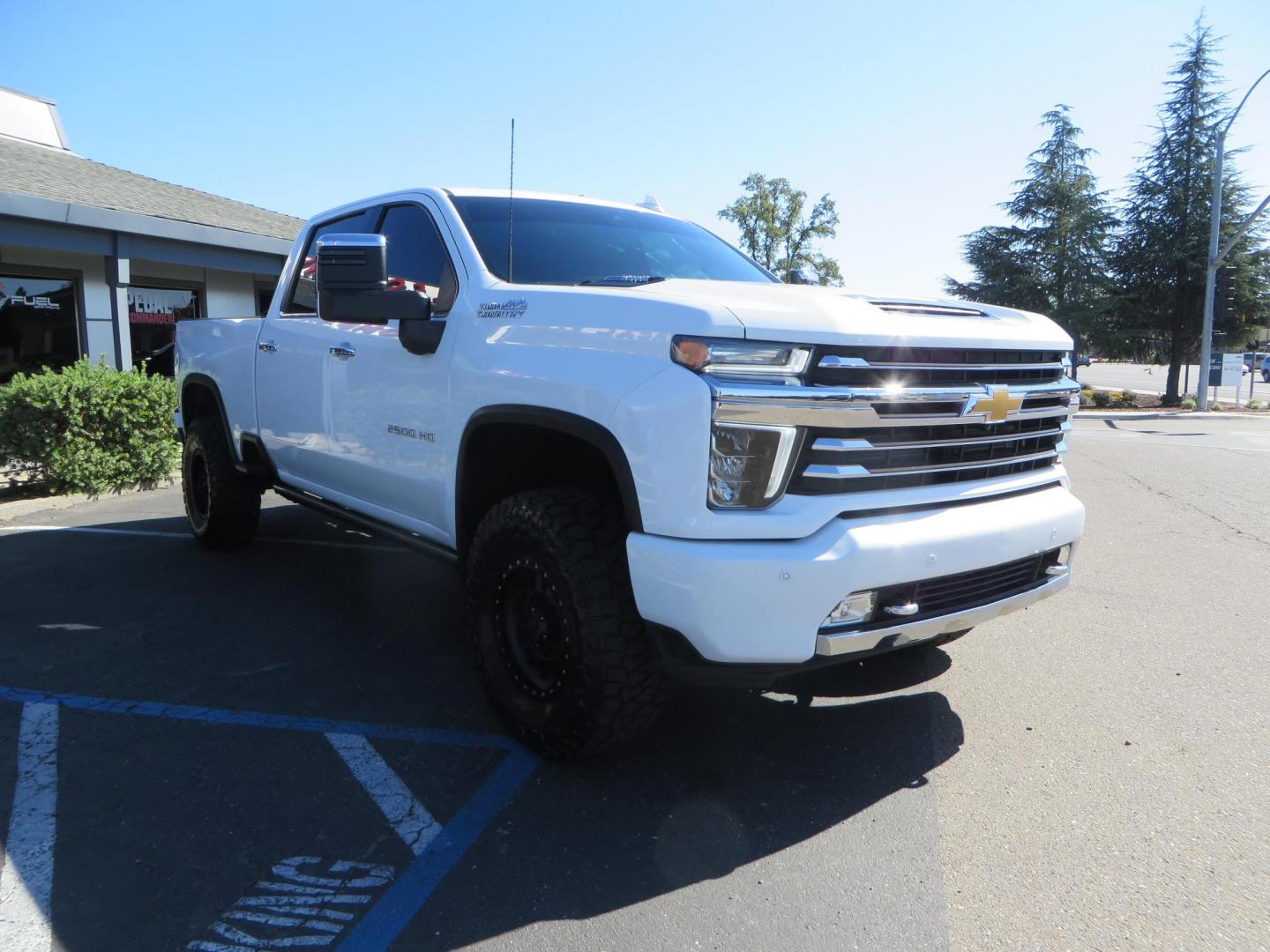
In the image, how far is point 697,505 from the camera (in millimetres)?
2574

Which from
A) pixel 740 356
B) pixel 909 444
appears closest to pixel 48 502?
pixel 740 356

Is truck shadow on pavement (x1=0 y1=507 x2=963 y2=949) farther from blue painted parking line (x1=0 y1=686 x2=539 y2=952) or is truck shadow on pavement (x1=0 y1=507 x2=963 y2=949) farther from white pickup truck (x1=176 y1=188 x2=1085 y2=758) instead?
white pickup truck (x1=176 y1=188 x2=1085 y2=758)

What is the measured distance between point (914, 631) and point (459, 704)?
1.91 meters

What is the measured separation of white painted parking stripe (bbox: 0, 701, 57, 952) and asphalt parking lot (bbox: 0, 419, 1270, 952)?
11mm

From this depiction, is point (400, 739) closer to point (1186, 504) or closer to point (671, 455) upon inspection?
point (671, 455)

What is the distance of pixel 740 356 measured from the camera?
259 centimetres

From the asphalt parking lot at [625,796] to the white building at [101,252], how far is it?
777cm

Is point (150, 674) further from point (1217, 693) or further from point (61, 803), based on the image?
point (1217, 693)

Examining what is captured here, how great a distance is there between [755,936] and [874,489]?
127 centimetres

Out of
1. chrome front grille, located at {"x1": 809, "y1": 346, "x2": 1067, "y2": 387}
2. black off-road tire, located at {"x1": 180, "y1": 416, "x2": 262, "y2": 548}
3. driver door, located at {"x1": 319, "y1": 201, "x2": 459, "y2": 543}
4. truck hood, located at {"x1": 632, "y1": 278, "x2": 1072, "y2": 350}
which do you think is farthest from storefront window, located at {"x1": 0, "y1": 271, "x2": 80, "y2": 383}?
chrome front grille, located at {"x1": 809, "y1": 346, "x2": 1067, "y2": 387}

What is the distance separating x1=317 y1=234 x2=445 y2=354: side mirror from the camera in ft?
11.2

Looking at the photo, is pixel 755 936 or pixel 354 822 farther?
pixel 354 822

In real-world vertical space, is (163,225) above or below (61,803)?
above

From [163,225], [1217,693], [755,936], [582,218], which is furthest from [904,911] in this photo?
[163,225]
